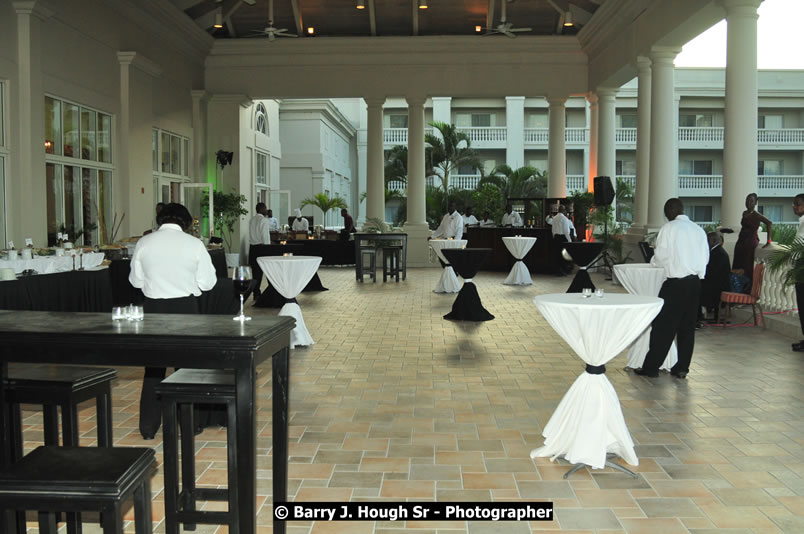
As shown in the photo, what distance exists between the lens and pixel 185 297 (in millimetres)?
4805

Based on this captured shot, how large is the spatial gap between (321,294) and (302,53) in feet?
29.5

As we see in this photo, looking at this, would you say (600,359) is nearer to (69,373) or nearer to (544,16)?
(69,373)

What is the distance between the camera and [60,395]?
3412 millimetres

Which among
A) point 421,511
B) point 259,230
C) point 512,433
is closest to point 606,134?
point 259,230

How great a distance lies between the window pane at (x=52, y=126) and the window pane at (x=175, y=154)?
515 centimetres

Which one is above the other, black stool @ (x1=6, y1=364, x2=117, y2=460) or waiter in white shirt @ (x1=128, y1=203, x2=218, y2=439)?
waiter in white shirt @ (x1=128, y1=203, x2=218, y2=439)

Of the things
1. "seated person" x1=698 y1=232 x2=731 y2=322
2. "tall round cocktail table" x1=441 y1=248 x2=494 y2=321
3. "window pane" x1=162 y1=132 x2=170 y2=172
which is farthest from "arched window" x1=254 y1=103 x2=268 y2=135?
"seated person" x1=698 y1=232 x2=731 y2=322

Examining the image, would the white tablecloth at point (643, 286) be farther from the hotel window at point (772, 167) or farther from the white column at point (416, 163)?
the hotel window at point (772, 167)

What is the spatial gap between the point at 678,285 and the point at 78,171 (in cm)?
1034

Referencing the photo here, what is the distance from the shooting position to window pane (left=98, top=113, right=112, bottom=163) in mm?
13469

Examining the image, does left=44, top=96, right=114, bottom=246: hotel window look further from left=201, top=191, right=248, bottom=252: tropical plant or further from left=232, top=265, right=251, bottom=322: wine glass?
left=232, top=265, right=251, bottom=322: wine glass

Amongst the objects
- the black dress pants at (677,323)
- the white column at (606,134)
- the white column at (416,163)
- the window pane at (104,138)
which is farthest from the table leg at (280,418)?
the white column at (416,163)

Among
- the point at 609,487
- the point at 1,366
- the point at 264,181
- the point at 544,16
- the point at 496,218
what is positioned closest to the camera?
the point at 1,366

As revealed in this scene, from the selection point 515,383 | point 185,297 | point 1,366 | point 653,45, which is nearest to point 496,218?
point 653,45
